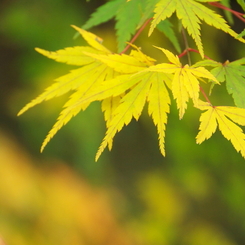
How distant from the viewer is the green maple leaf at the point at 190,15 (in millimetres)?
430

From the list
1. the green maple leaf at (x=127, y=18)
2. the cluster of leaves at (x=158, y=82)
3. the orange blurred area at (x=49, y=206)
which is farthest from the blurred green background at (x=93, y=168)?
the cluster of leaves at (x=158, y=82)

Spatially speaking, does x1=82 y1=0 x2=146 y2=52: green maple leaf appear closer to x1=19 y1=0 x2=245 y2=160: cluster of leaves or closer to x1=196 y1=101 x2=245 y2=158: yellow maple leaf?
x1=19 y1=0 x2=245 y2=160: cluster of leaves

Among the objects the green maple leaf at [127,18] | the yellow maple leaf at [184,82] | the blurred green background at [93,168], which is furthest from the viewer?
the blurred green background at [93,168]

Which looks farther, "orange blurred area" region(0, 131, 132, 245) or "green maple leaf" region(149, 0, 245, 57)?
"orange blurred area" region(0, 131, 132, 245)

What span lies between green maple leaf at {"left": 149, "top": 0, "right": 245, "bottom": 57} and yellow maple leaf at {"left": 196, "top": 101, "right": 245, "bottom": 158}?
84 millimetres

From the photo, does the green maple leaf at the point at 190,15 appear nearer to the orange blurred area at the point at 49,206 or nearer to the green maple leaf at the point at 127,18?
the green maple leaf at the point at 127,18

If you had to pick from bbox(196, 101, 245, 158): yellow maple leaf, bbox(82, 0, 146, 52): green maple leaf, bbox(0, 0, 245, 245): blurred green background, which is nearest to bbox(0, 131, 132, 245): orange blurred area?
bbox(0, 0, 245, 245): blurred green background

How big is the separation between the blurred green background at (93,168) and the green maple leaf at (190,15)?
2.20 ft

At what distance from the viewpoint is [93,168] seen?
124 centimetres

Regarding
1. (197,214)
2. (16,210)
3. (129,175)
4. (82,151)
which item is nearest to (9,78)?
(82,151)

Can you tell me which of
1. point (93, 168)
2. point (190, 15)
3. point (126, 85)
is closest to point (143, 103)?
point (126, 85)

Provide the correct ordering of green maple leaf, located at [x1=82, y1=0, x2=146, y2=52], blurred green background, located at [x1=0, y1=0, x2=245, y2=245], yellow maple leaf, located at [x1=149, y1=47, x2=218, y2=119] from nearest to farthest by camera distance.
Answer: yellow maple leaf, located at [x1=149, y1=47, x2=218, y2=119]
green maple leaf, located at [x1=82, y1=0, x2=146, y2=52]
blurred green background, located at [x1=0, y1=0, x2=245, y2=245]

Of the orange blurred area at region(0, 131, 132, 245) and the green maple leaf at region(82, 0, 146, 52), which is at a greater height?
the green maple leaf at region(82, 0, 146, 52)

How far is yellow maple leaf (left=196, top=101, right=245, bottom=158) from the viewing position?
436 millimetres
